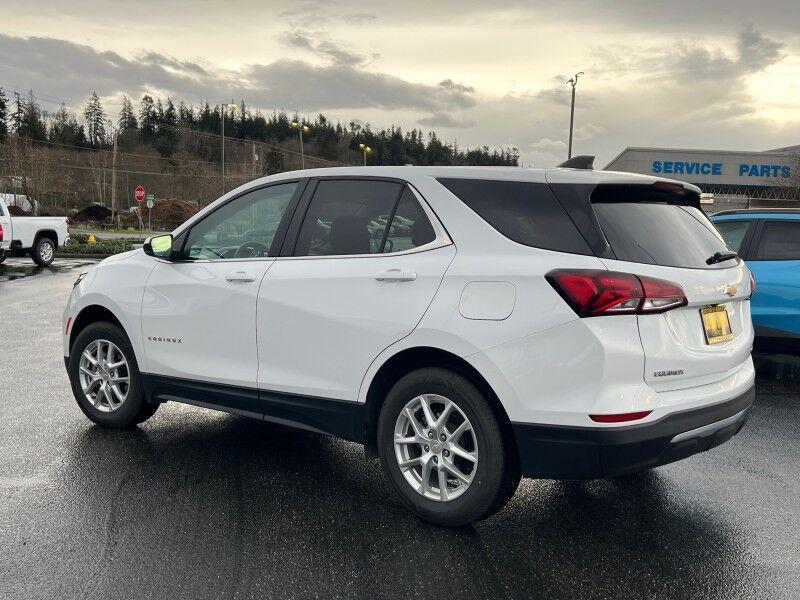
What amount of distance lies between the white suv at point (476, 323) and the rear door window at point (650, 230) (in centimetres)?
1

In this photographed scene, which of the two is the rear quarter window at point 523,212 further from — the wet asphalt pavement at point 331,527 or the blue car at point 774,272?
the blue car at point 774,272

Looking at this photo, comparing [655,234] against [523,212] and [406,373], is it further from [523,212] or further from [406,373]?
[406,373]

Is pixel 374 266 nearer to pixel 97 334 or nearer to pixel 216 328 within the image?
pixel 216 328

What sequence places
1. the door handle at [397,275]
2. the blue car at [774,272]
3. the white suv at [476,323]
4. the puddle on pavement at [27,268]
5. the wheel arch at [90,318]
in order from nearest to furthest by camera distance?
the white suv at [476,323]
the door handle at [397,275]
the wheel arch at [90,318]
the blue car at [774,272]
the puddle on pavement at [27,268]

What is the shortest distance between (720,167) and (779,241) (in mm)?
52758

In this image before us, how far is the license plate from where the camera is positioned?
3578 millimetres

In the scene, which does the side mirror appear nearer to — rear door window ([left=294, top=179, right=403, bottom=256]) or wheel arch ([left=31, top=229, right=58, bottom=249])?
rear door window ([left=294, top=179, right=403, bottom=256])

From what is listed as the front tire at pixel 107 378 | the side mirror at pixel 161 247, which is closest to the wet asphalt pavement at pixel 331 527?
the front tire at pixel 107 378

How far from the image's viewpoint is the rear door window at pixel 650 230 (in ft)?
11.3

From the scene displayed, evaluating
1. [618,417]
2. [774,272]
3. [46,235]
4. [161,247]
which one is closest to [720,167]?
[46,235]

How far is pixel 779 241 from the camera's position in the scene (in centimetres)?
713

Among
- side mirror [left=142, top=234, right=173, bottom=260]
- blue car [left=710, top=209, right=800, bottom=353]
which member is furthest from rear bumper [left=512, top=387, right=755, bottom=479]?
blue car [left=710, top=209, right=800, bottom=353]

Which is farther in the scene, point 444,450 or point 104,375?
point 104,375

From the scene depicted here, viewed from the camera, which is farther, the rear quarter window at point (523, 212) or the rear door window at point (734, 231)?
the rear door window at point (734, 231)
